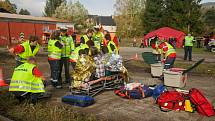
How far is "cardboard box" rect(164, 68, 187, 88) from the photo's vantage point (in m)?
9.31

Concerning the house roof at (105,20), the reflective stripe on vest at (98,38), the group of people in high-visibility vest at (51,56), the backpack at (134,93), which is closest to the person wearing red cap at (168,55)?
the group of people in high-visibility vest at (51,56)

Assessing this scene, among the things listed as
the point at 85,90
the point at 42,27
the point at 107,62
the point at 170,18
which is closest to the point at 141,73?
the point at 107,62

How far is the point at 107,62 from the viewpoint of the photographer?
8.77 metres

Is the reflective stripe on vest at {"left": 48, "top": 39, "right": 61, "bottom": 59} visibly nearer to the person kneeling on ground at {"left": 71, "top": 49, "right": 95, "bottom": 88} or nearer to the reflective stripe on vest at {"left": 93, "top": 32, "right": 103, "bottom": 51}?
the person kneeling on ground at {"left": 71, "top": 49, "right": 95, "bottom": 88}

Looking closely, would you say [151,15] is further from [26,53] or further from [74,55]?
[26,53]

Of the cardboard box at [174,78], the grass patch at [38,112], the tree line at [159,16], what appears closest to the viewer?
the grass patch at [38,112]

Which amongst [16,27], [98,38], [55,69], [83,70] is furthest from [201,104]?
[16,27]

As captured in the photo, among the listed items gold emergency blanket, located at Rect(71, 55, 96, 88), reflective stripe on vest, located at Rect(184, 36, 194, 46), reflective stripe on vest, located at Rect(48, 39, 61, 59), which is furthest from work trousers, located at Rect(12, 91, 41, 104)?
reflective stripe on vest, located at Rect(184, 36, 194, 46)

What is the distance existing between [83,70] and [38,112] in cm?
216

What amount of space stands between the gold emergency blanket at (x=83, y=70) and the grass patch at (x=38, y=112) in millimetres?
Answer: 1028

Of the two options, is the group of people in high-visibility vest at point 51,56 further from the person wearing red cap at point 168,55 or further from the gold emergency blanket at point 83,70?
the person wearing red cap at point 168,55

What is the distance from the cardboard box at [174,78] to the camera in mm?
9312

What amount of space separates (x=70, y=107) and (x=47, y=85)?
3.00 metres

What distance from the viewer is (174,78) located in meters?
9.42
